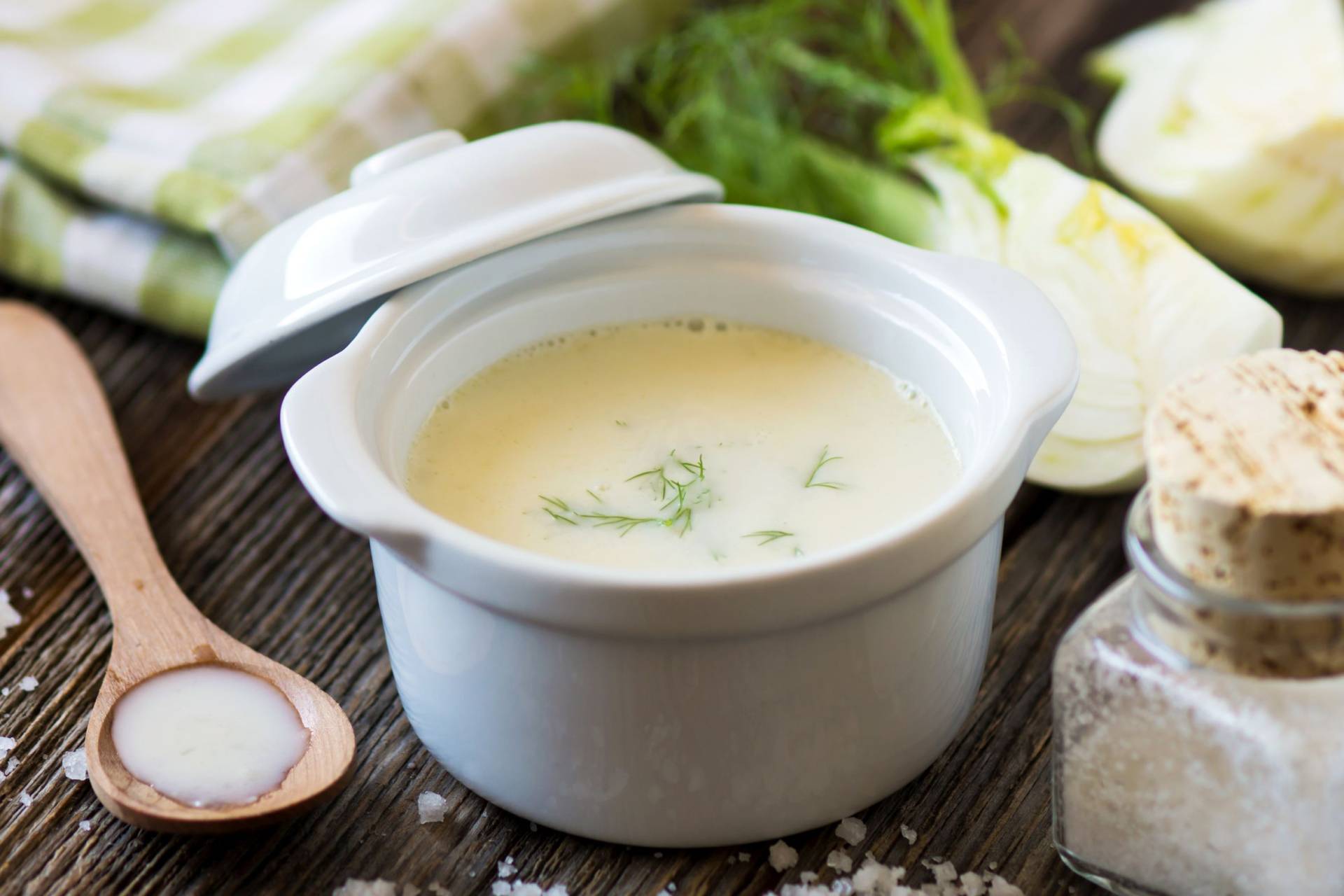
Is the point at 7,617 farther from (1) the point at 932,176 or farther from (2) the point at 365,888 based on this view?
(1) the point at 932,176

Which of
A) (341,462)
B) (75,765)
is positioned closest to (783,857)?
(341,462)

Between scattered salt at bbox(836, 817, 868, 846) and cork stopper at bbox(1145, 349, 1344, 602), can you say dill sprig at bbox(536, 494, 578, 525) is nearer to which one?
scattered salt at bbox(836, 817, 868, 846)

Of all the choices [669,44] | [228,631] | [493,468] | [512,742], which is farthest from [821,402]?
[669,44]

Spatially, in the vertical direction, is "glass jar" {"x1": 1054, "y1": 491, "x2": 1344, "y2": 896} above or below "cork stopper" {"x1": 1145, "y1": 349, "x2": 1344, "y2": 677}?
below

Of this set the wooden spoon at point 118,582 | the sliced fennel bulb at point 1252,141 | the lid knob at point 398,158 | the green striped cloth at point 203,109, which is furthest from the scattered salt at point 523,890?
the sliced fennel bulb at point 1252,141

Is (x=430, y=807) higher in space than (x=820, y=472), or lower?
lower

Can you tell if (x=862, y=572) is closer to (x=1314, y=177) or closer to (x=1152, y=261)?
(x=1152, y=261)

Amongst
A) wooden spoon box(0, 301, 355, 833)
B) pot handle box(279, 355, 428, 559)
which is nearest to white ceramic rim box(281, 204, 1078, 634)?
pot handle box(279, 355, 428, 559)
